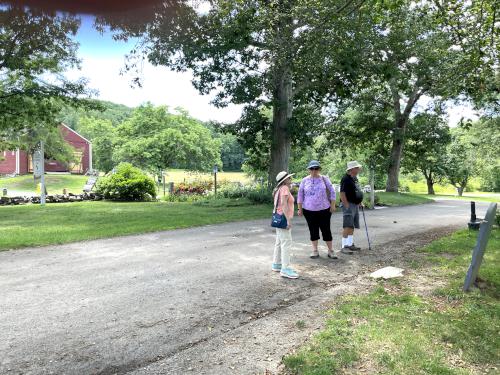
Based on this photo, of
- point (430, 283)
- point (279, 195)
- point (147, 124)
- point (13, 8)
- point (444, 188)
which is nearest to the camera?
point (13, 8)

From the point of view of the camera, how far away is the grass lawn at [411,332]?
144 inches

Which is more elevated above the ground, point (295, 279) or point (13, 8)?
point (13, 8)

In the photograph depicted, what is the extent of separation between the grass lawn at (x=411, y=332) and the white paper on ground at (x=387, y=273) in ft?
0.75

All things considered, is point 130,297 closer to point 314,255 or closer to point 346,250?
point 314,255

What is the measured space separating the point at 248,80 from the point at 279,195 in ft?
38.0

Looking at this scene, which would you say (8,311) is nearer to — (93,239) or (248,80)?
(93,239)

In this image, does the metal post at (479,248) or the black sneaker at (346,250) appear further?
the black sneaker at (346,250)

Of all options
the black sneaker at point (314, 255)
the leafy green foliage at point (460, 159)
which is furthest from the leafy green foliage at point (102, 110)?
the leafy green foliage at point (460, 159)

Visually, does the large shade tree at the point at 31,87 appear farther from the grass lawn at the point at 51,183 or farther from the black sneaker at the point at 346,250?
the grass lawn at the point at 51,183

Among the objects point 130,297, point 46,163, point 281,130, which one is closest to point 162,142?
point 46,163

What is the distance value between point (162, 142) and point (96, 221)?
3091 centimetres

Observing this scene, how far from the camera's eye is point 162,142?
44.0 m

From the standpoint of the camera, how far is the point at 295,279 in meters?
6.65

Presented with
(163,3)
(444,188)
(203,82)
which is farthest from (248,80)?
(444,188)
